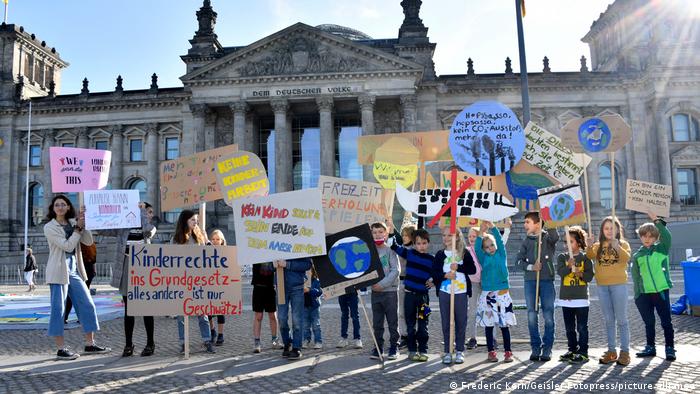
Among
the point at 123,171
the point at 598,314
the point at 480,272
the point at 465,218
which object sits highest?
the point at 123,171

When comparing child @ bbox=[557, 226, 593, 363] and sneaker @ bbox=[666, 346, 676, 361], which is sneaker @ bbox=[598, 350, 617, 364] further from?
sneaker @ bbox=[666, 346, 676, 361]

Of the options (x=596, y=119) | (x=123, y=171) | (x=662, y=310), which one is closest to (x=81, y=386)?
(x=662, y=310)

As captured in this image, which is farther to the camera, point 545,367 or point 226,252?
point 226,252

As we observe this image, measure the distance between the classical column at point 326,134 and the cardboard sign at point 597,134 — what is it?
2893cm

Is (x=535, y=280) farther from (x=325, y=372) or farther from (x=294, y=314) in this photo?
(x=294, y=314)

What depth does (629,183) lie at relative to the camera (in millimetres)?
8336

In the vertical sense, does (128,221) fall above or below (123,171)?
below

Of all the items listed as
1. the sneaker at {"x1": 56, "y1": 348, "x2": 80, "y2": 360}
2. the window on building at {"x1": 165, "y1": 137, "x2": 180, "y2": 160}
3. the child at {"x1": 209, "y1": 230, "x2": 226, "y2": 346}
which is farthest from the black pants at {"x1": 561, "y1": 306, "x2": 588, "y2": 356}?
the window on building at {"x1": 165, "y1": 137, "x2": 180, "y2": 160}

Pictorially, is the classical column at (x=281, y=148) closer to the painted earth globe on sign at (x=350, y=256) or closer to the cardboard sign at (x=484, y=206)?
the cardboard sign at (x=484, y=206)

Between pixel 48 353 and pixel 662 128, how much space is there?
43.9 metres

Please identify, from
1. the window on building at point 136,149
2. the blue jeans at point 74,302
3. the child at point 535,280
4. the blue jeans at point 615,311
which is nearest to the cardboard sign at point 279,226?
the blue jeans at point 74,302

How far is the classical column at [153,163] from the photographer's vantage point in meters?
43.7

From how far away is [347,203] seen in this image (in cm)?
856

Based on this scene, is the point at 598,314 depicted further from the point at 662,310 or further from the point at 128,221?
the point at 128,221
